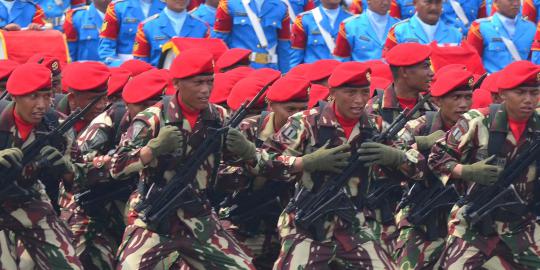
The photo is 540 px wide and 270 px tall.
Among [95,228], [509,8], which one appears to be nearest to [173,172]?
[95,228]

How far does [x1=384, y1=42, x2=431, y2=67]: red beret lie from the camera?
15.5 metres

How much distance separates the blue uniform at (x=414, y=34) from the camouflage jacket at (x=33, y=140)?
19.3 feet

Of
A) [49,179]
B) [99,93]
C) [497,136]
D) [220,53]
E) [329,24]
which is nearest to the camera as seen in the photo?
[497,136]

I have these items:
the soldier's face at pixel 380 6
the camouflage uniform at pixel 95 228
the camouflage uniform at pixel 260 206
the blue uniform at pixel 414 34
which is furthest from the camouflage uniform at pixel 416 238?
the soldier's face at pixel 380 6

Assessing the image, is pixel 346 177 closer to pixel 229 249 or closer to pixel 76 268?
pixel 229 249

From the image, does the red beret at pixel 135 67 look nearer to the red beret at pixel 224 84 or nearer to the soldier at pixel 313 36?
the red beret at pixel 224 84

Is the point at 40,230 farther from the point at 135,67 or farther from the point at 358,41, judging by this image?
the point at 358,41

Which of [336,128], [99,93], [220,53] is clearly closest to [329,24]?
[220,53]

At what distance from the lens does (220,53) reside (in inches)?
723

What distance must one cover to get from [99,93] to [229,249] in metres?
2.54

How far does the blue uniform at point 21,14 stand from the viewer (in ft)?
66.3

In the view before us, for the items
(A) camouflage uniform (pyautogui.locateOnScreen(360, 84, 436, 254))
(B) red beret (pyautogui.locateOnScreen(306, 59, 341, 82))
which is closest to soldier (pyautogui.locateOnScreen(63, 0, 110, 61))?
(B) red beret (pyautogui.locateOnScreen(306, 59, 341, 82))

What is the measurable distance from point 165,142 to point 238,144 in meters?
0.53

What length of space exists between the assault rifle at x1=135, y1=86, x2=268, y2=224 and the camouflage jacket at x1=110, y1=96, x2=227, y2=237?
0.06 metres
